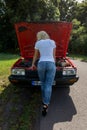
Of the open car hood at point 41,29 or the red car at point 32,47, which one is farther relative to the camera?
the open car hood at point 41,29

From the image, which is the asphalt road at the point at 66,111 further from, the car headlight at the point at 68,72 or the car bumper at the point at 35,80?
the car headlight at the point at 68,72

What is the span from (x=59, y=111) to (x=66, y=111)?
17cm

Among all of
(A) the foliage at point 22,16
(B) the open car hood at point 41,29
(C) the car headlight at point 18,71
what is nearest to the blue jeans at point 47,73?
(C) the car headlight at point 18,71

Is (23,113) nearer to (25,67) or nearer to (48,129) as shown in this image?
(48,129)

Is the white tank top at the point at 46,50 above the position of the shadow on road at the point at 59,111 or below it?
above

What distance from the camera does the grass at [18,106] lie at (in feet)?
20.3

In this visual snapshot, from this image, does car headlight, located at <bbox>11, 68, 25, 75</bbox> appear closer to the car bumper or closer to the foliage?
the car bumper

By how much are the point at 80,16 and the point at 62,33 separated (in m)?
42.4

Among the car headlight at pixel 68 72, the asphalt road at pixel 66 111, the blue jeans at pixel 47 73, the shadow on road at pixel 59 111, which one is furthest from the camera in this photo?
the car headlight at pixel 68 72

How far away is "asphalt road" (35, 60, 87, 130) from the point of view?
6.14m

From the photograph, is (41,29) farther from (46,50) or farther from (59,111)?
(59,111)

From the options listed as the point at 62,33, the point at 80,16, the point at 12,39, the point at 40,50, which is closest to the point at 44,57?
the point at 40,50

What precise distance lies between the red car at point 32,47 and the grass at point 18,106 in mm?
512

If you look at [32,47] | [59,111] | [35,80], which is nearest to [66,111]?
[59,111]
